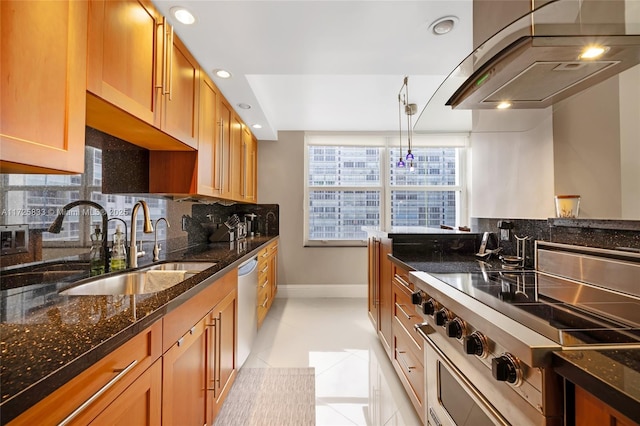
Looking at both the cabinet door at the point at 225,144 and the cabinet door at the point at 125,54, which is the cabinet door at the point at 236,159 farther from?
the cabinet door at the point at 125,54

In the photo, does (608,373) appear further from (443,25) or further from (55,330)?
(443,25)

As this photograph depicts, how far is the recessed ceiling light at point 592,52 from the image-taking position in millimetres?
945

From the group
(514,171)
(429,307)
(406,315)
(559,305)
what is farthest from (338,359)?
(514,171)

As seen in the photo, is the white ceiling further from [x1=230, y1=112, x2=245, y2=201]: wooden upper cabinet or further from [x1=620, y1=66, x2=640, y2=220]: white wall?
[x1=620, y1=66, x2=640, y2=220]: white wall

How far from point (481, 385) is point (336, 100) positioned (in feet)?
9.76

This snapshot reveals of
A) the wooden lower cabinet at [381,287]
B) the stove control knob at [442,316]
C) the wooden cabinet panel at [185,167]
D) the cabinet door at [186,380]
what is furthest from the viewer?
the wooden lower cabinet at [381,287]

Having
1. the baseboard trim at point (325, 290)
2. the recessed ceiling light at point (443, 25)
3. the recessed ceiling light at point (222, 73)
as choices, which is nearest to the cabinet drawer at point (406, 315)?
the recessed ceiling light at point (443, 25)

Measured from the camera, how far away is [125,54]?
4.02ft

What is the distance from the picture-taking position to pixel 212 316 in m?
1.47


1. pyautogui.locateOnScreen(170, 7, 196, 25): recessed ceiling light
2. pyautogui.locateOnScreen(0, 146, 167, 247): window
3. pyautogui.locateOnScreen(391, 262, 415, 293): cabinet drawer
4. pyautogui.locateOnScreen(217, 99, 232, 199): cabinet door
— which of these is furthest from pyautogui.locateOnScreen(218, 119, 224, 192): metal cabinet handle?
pyautogui.locateOnScreen(391, 262, 415, 293): cabinet drawer

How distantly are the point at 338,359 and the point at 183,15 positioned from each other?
8.55ft

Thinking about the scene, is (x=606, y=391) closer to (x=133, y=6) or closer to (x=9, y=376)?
(x=9, y=376)

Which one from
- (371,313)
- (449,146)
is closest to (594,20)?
(371,313)

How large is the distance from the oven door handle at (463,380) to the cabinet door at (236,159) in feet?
7.10
